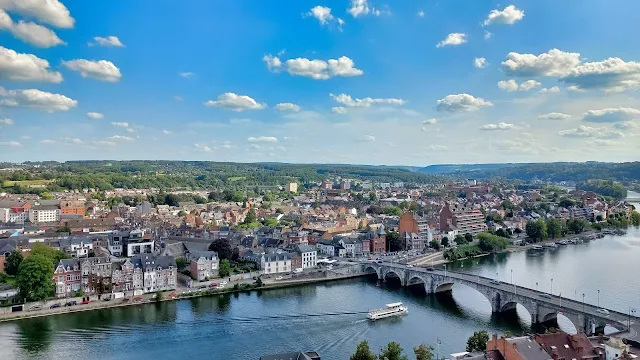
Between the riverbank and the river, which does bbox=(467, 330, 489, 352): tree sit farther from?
the riverbank

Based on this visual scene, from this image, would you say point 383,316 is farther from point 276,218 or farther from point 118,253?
point 276,218

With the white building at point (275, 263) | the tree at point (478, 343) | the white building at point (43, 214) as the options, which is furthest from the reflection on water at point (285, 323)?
the white building at point (43, 214)

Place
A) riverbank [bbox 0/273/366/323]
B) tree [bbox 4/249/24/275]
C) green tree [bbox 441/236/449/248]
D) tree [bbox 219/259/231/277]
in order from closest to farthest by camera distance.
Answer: riverbank [bbox 0/273/366/323] < tree [bbox 4/249/24/275] < tree [bbox 219/259/231/277] < green tree [bbox 441/236/449/248]

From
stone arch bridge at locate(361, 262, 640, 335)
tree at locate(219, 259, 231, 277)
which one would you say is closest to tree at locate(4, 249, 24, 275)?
tree at locate(219, 259, 231, 277)

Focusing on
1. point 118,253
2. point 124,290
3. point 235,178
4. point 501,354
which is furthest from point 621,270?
point 235,178

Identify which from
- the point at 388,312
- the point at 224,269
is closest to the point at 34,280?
the point at 224,269

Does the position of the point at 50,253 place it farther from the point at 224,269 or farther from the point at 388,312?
the point at 388,312
